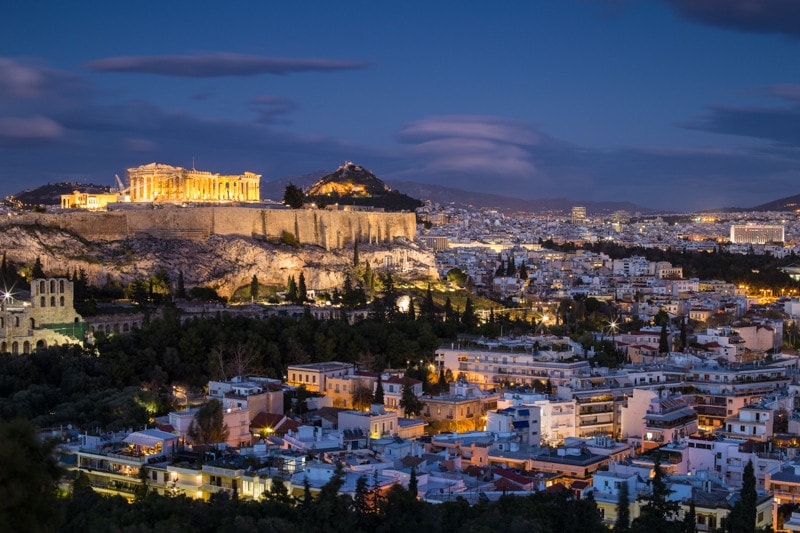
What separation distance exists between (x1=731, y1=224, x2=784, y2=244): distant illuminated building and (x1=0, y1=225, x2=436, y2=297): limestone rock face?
57.4 meters

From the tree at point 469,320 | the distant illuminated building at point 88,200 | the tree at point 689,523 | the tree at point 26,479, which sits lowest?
the tree at point 689,523

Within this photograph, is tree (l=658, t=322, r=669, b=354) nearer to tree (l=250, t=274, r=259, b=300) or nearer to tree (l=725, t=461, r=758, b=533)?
tree (l=250, t=274, r=259, b=300)

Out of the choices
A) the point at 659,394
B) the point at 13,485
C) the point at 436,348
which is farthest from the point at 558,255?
the point at 13,485

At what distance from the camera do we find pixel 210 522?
14.2 metres

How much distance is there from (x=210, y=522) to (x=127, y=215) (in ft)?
80.5

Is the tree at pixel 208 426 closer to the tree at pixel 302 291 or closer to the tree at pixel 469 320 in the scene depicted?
the tree at pixel 469 320

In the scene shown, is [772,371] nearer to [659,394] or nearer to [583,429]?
[659,394]

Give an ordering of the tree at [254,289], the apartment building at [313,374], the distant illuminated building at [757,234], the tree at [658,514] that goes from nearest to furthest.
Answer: the tree at [658,514] → the apartment building at [313,374] → the tree at [254,289] → the distant illuminated building at [757,234]

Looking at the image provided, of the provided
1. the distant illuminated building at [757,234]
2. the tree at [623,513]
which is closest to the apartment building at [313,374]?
the tree at [623,513]

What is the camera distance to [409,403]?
76.4 ft

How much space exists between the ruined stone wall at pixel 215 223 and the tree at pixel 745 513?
2559 centimetres

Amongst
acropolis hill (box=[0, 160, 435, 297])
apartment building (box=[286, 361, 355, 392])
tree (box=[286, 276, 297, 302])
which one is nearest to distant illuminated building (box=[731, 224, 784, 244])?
acropolis hill (box=[0, 160, 435, 297])

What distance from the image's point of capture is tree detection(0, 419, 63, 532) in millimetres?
10047

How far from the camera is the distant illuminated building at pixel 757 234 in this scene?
90.8 m
